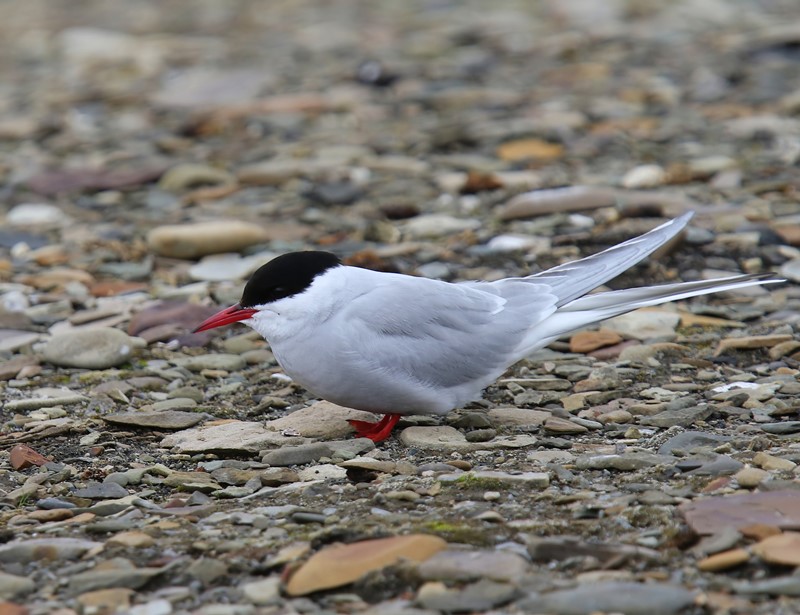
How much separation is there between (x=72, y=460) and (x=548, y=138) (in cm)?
478

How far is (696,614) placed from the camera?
2605 mm

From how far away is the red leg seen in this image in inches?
161

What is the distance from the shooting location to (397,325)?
4070 mm

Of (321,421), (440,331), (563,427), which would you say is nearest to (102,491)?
(321,421)

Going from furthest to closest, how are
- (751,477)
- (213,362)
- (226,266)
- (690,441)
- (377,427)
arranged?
(226,266), (213,362), (377,427), (690,441), (751,477)

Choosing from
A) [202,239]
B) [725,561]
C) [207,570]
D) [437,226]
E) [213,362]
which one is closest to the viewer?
[725,561]

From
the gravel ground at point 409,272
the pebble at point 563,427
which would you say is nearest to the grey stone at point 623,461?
the gravel ground at point 409,272

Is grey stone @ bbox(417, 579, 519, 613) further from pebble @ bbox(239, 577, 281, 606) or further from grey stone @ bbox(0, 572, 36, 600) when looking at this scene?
grey stone @ bbox(0, 572, 36, 600)

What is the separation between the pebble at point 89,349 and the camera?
489cm

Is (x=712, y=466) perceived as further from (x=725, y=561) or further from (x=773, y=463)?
(x=725, y=561)

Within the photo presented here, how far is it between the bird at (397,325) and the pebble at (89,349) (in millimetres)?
854

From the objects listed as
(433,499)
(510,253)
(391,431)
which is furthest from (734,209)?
(433,499)

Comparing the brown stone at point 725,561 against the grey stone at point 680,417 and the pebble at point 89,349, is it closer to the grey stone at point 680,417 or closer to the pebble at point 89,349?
the grey stone at point 680,417

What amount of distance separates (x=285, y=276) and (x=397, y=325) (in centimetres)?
41
